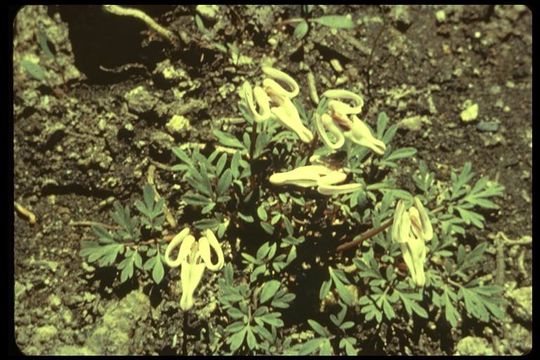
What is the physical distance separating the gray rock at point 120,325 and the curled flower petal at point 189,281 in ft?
2.60

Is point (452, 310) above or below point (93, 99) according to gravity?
below

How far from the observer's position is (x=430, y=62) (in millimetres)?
3383

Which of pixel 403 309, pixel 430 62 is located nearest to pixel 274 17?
pixel 430 62

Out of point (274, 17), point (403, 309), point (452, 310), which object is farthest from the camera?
point (274, 17)

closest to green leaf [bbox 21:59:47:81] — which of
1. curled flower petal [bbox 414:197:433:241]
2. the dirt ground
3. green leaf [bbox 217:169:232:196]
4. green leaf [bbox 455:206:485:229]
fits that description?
the dirt ground

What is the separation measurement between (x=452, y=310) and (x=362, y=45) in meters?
1.58

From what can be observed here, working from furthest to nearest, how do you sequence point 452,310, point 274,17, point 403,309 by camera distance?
point 274,17, point 403,309, point 452,310

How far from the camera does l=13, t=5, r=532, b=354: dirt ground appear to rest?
9.75 ft

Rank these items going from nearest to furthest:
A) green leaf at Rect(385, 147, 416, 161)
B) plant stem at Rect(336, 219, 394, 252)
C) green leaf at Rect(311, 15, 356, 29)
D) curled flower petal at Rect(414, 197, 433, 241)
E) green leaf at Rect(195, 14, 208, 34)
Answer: curled flower petal at Rect(414, 197, 433, 241) → plant stem at Rect(336, 219, 394, 252) → green leaf at Rect(385, 147, 416, 161) → green leaf at Rect(195, 14, 208, 34) → green leaf at Rect(311, 15, 356, 29)

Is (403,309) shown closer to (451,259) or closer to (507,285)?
(451,259)

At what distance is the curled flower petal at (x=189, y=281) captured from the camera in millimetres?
2227

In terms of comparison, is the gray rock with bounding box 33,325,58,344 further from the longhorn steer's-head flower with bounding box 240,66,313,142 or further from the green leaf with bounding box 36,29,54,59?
the longhorn steer's-head flower with bounding box 240,66,313,142

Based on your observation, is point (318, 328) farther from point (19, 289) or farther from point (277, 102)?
point (19, 289)

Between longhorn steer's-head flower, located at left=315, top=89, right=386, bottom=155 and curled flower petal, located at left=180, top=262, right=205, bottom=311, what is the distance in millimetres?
713
